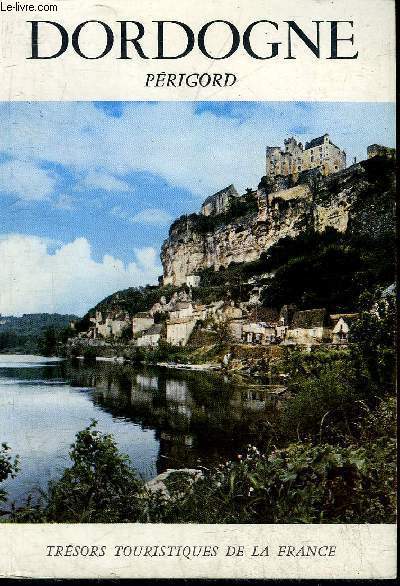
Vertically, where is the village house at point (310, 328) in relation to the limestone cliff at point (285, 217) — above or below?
below

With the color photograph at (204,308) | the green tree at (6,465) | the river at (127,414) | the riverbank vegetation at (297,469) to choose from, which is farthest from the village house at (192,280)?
the green tree at (6,465)

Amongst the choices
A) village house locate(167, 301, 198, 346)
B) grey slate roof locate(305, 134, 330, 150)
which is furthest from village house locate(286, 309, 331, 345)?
grey slate roof locate(305, 134, 330, 150)

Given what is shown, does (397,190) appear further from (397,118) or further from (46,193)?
(46,193)

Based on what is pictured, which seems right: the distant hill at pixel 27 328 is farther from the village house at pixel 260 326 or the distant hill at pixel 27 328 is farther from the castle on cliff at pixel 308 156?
the castle on cliff at pixel 308 156

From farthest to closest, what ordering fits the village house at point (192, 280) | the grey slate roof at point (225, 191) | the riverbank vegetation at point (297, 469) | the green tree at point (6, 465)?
the village house at point (192, 280), the grey slate roof at point (225, 191), the green tree at point (6, 465), the riverbank vegetation at point (297, 469)

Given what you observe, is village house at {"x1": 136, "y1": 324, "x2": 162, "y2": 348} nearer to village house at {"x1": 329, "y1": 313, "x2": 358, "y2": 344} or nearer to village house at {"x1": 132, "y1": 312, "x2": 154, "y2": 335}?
village house at {"x1": 132, "y1": 312, "x2": 154, "y2": 335}

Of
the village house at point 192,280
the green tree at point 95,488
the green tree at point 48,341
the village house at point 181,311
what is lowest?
the green tree at point 95,488

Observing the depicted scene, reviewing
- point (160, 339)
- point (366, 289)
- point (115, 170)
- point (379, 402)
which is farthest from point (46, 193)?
point (379, 402)
